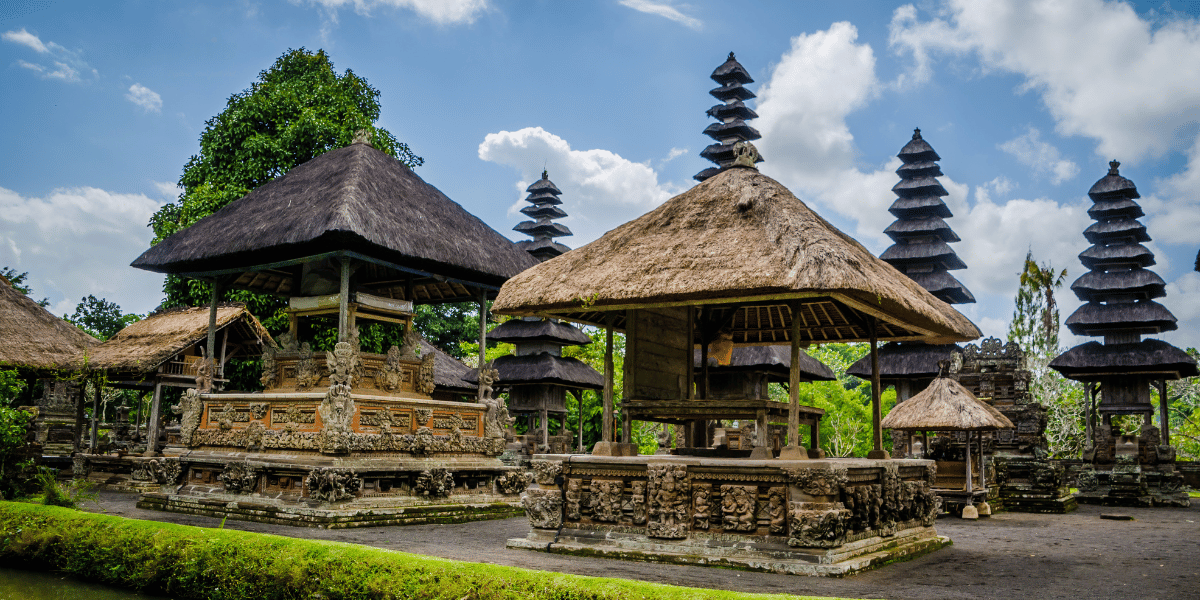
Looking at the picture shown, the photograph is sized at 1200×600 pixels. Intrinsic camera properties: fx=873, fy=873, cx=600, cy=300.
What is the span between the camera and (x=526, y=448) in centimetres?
2809

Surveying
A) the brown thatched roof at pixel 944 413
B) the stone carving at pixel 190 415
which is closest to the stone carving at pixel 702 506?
the brown thatched roof at pixel 944 413

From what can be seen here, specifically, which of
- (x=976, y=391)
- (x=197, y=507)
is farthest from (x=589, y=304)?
(x=976, y=391)

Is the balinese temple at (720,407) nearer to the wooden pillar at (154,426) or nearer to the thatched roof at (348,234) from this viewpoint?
the thatched roof at (348,234)

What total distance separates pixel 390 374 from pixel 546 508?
5648 millimetres

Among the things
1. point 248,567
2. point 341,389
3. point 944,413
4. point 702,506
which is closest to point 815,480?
→ point 702,506

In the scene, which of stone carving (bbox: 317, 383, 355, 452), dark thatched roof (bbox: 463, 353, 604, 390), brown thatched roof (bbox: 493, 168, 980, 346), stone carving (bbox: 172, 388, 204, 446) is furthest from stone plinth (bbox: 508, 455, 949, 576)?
dark thatched roof (bbox: 463, 353, 604, 390)

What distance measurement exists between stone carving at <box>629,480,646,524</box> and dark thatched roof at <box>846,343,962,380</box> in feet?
59.7

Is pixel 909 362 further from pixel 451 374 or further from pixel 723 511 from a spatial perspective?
pixel 723 511

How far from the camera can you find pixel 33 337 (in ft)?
57.0

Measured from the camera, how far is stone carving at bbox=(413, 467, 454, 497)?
43.4 ft

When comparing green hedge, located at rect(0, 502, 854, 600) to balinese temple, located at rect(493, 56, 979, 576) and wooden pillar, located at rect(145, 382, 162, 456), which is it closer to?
balinese temple, located at rect(493, 56, 979, 576)

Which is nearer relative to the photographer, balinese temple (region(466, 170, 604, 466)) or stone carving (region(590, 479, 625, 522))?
stone carving (region(590, 479, 625, 522))

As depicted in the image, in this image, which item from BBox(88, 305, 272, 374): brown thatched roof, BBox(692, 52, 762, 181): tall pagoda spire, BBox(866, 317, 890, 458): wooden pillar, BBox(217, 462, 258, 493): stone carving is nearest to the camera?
BBox(866, 317, 890, 458): wooden pillar

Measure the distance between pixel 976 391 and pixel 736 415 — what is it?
15914mm
